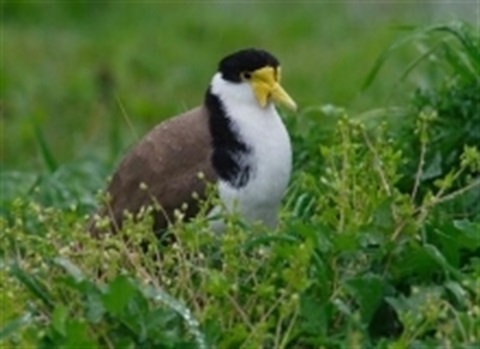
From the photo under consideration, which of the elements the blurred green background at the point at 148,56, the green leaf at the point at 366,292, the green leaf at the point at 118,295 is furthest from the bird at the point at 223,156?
the blurred green background at the point at 148,56

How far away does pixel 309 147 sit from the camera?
781 cm

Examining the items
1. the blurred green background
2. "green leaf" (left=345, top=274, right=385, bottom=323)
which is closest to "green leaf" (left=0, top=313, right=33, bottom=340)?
"green leaf" (left=345, top=274, right=385, bottom=323)

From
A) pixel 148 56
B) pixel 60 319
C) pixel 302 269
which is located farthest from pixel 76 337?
pixel 148 56

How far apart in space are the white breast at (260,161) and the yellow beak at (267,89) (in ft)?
0.10

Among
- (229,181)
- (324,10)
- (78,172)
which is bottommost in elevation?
(324,10)

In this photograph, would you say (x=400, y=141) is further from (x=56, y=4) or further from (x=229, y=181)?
(x=56, y=4)

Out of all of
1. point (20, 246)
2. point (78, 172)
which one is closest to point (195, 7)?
point (78, 172)

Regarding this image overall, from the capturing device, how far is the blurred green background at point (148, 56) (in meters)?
11.6

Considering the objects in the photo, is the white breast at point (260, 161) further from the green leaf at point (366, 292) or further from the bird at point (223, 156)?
the green leaf at point (366, 292)

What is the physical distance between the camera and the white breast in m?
6.62

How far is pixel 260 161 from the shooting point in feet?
21.9

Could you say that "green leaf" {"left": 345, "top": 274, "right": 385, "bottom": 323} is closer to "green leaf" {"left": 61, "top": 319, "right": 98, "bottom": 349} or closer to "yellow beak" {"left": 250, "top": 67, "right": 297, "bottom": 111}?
"green leaf" {"left": 61, "top": 319, "right": 98, "bottom": 349}

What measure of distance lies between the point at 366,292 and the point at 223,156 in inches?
47.0

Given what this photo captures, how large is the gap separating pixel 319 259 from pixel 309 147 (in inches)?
85.4
